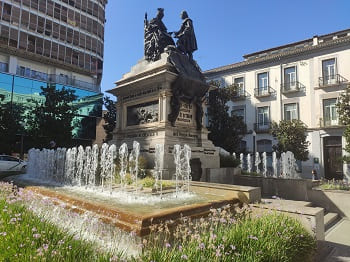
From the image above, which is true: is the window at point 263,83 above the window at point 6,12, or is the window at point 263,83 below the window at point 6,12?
below

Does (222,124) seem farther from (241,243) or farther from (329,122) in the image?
(241,243)

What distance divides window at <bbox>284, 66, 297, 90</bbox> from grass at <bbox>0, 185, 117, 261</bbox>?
31005 mm

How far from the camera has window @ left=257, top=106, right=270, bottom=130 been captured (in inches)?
1243

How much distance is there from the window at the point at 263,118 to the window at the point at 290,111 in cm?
204

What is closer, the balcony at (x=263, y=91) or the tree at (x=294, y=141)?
the tree at (x=294, y=141)

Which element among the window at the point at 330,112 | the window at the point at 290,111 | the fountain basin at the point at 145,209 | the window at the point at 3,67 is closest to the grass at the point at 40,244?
the fountain basin at the point at 145,209

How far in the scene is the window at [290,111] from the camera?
29.6 m

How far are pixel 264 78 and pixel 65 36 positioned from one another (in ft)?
90.3

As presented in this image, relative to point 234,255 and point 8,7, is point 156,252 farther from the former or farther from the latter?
point 8,7

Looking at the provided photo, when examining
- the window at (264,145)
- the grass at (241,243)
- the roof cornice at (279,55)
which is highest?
the roof cornice at (279,55)

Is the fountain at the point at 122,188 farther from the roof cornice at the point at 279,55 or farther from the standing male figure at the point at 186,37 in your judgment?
the roof cornice at the point at 279,55

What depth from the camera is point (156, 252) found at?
2727 millimetres

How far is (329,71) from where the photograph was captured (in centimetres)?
2752

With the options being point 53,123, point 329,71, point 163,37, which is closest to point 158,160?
point 163,37
